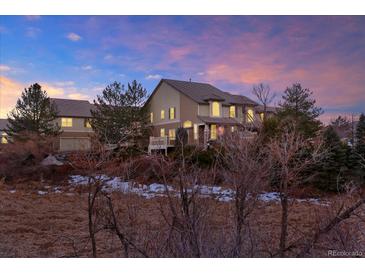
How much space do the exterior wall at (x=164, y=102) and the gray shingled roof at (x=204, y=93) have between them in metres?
0.48

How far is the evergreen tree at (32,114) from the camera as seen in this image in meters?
21.1

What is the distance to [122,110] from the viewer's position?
19609 millimetres

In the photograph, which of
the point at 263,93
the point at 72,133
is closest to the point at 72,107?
the point at 72,133

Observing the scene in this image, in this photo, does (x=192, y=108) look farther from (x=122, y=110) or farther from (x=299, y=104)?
(x=299, y=104)

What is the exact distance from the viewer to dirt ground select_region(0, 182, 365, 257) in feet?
12.8

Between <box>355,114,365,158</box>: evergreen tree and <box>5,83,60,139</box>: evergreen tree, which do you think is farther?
<box>5,83,60,139</box>: evergreen tree

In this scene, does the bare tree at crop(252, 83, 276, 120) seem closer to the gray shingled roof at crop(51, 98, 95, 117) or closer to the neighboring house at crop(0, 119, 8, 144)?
the gray shingled roof at crop(51, 98, 95, 117)

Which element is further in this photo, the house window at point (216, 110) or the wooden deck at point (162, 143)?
the house window at point (216, 110)

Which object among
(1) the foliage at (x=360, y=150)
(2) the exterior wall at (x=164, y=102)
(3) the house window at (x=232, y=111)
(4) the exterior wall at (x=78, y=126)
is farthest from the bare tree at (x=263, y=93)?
(4) the exterior wall at (x=78, y=126)

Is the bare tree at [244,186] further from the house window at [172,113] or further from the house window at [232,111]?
the house window at [232,111]

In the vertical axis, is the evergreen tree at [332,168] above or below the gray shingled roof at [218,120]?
below

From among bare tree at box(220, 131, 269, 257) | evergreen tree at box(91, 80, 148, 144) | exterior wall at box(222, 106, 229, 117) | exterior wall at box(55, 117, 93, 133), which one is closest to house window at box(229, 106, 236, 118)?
exterior wall at box(222, 106, 229, 117)
